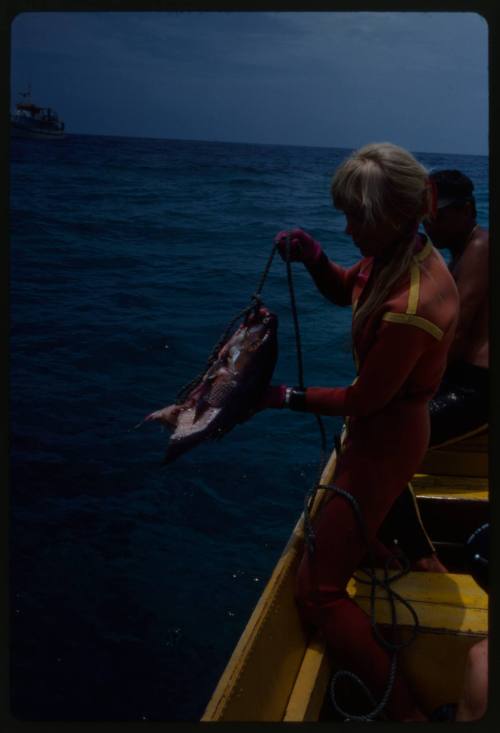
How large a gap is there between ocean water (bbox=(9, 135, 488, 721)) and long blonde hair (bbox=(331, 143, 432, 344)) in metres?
2.76

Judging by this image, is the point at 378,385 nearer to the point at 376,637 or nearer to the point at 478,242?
the point at 376,637

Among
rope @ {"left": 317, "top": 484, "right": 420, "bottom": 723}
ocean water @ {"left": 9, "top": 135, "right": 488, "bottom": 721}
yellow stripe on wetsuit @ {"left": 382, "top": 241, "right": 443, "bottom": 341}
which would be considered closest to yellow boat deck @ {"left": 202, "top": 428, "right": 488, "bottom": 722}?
rope @ {"left": 317, "top": 484, "right": 420, "bottom": 723}

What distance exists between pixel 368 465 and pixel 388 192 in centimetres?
91

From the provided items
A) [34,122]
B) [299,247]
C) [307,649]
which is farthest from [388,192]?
[34,122]

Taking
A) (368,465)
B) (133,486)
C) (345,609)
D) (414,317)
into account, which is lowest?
(133,486)

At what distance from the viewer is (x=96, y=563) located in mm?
5594

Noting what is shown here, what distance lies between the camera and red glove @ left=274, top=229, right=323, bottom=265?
3078 millimetres

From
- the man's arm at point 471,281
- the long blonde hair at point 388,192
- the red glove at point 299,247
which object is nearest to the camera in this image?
the long blonde hair at point 388,192

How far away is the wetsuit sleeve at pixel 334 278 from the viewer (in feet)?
10.4

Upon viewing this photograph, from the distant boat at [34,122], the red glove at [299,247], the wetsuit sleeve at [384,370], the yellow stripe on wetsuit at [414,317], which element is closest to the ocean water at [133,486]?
the wetsuit sleeve at [384,370]

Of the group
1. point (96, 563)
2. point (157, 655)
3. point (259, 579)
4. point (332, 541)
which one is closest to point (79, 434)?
point (96, 563)

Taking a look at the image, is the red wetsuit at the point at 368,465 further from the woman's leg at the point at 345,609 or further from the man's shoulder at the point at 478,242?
the man's shoulder at the point at 478,242

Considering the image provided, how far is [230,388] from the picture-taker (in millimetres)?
2797

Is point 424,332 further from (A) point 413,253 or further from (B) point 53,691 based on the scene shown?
(B) point 53,691
